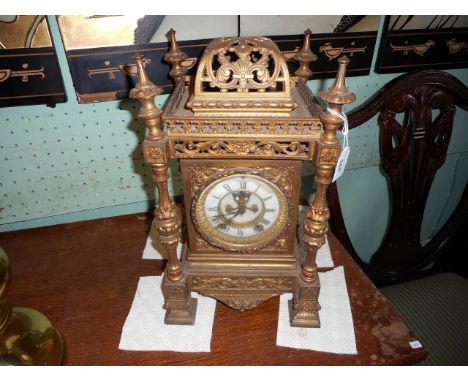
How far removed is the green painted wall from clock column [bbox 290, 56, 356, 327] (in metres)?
0.67

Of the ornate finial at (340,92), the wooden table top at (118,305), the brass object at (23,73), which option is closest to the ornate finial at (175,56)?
the brass object at (23,73)

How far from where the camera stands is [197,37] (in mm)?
1156

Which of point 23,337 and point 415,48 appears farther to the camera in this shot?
point 415,48

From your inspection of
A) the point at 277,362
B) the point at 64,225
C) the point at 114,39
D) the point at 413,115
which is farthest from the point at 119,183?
the point at 413,115

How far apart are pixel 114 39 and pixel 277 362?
1138 millimetres

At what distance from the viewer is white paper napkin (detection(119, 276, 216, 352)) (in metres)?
0.92

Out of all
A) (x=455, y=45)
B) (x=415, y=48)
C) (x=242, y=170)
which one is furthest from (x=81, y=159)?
(x=455, y=45)

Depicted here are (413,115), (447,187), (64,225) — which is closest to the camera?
(413,115)

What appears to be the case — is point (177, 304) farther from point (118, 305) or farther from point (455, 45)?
point (455, 45)

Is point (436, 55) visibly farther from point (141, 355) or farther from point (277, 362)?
point (141, 355)

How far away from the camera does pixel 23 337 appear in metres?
0.62

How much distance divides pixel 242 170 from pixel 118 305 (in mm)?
623

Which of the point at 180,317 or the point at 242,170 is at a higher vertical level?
the point at 242,170

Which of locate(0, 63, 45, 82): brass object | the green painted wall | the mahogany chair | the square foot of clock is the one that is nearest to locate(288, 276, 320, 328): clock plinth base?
the square foot of clock
